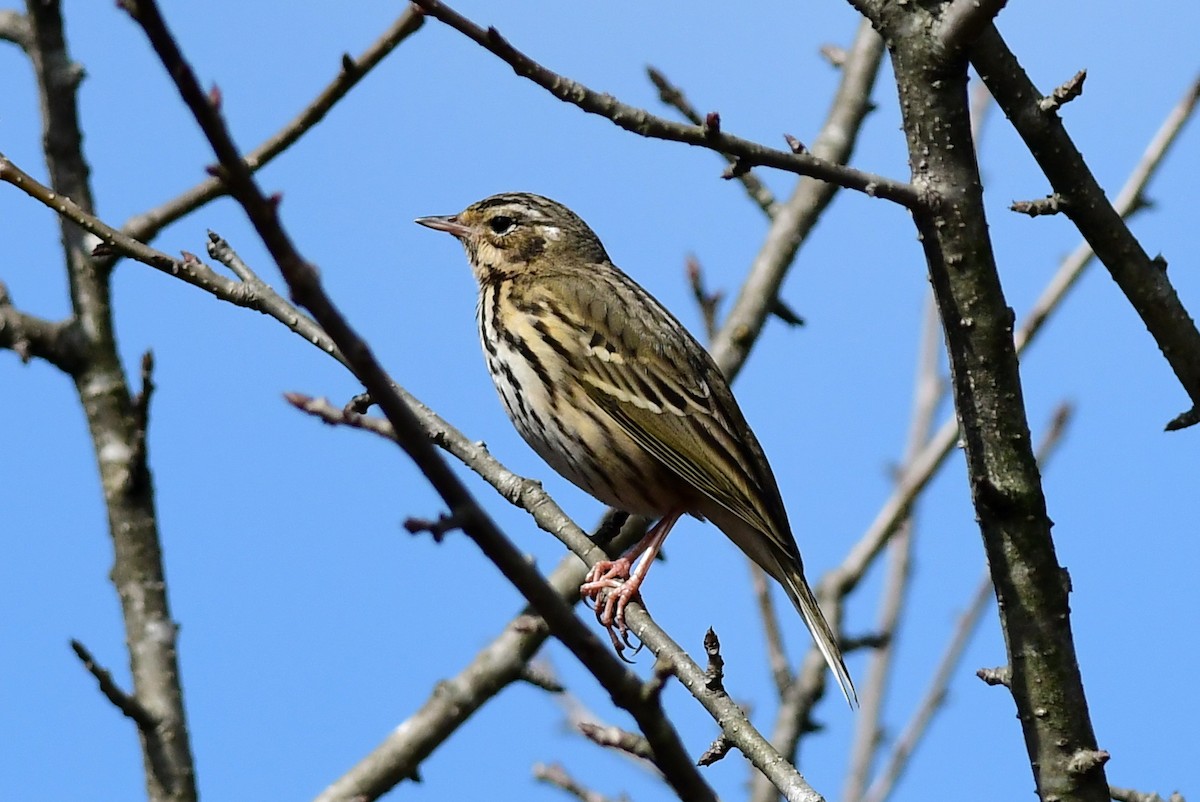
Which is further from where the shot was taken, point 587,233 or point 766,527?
point 587,233

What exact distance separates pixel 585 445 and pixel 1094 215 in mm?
3053

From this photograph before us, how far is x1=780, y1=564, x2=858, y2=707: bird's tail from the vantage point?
6371mm

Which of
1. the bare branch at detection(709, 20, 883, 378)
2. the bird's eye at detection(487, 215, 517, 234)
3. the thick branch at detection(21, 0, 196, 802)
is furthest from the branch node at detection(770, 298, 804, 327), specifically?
the thick branch at detection(21, 0, 196, 802)

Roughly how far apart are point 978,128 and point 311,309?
7908 millimetres

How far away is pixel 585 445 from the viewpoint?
23.0 feet

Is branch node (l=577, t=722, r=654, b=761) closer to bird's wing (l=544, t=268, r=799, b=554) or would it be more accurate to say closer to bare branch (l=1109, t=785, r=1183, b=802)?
bare branch (l=1109, t=785, r=1183, b=802)

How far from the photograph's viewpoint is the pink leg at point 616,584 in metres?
6.20

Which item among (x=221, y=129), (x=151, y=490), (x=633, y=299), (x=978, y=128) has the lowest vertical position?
(x=221, y=129)

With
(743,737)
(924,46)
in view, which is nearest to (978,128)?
(924,46)

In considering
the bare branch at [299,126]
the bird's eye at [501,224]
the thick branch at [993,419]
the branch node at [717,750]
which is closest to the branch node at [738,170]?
the thick branch at [993,419]

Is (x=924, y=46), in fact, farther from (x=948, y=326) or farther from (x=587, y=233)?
(x=587, y=233)

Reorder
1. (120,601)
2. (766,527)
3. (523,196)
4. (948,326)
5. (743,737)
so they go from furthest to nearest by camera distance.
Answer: (523,196) < (766,527) < (120,601) < (948,326) < (743,737)

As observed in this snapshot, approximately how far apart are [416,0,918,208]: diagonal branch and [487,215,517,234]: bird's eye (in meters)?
4.27

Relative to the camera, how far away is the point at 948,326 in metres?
4.43
